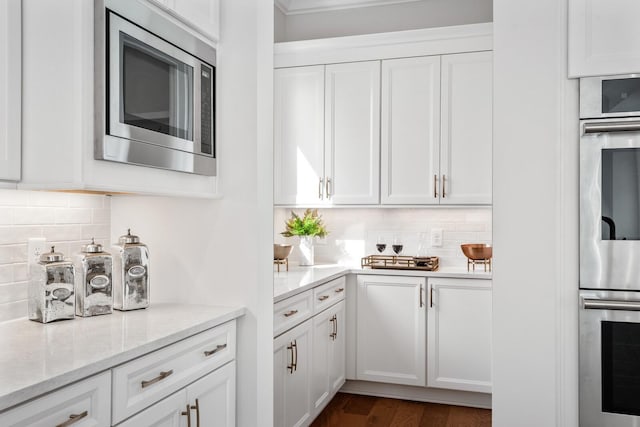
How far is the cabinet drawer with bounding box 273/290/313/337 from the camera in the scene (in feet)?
8.23

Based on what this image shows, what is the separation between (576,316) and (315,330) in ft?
4.68

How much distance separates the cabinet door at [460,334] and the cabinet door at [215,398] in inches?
71.8

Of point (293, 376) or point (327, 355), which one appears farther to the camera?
point (327, 355)

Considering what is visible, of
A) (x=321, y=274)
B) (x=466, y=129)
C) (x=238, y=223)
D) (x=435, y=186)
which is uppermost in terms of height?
(x=466, y=129)

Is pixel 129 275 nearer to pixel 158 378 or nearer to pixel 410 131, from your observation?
pixel 158 378

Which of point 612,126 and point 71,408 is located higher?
point 612,126

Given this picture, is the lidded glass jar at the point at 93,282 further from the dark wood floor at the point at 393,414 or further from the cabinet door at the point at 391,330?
the cabinet door at the point at 391,330

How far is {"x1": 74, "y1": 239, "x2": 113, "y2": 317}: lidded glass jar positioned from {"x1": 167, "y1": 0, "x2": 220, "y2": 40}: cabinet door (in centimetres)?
86

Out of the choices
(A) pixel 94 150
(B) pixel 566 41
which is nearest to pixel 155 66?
(A) pixel 94 150

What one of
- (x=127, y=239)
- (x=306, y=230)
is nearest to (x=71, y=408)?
(x=127, y=239)

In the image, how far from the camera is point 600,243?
6.71 ft

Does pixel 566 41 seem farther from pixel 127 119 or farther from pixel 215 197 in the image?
pixel 127 119

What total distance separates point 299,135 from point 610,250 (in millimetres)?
2373

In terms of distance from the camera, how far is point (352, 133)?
3777 mm
